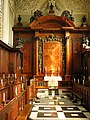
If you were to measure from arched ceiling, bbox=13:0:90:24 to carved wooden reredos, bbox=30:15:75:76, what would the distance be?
3.96 ft

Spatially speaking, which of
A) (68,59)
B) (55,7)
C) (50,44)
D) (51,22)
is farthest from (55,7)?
(68,59)

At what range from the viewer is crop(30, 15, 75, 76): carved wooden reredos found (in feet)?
54.4

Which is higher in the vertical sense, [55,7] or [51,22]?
[55,7]

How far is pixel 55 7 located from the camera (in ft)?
58.0

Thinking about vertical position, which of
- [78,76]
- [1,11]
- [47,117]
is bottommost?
[47,117]

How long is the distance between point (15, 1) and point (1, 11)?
14.0 ft

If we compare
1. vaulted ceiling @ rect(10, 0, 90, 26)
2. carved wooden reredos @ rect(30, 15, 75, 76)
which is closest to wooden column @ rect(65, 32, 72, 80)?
carved wooden reredos @ rect(30, 15, 75, 76)

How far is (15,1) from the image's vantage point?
58.1 feet

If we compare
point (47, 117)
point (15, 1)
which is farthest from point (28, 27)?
point (47, 117)

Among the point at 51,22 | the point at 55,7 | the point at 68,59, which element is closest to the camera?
the point at 68,59

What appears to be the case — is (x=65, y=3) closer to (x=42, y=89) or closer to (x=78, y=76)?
(x=78, y=76)

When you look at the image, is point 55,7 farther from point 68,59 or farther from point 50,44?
point 68,59

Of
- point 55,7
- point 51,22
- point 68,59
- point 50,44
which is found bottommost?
point 68,59

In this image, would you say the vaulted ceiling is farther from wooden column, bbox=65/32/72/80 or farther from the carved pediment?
wooden column, bbox=65/32/72/80
